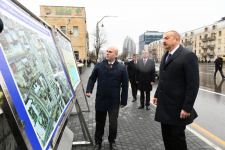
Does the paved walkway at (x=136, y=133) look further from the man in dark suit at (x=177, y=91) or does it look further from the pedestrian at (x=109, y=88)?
the man in dark suit at (x=177, y=91)

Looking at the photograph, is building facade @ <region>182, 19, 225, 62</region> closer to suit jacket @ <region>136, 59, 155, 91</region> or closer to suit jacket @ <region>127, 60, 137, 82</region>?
suit jacket @ <region>127, 60, 137, 82</region>

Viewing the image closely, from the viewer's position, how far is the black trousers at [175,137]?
4.07m

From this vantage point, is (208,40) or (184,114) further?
(208,40)

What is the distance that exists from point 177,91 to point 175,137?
0.61 metres

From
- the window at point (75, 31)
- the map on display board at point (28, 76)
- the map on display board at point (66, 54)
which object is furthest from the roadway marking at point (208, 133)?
the window at point (75, 31)

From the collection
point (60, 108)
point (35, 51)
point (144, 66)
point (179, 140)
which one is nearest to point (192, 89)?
point (179, 140)

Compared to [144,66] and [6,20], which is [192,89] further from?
[144,66]

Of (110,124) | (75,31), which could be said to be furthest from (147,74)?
(75,31)

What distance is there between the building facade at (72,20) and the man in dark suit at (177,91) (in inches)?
2073

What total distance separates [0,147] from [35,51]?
1186 mm

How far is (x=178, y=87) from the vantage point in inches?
160

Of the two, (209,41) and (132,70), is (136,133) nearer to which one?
(132,70)

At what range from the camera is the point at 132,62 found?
Result: 11711 mm

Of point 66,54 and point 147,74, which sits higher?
point 66,54
